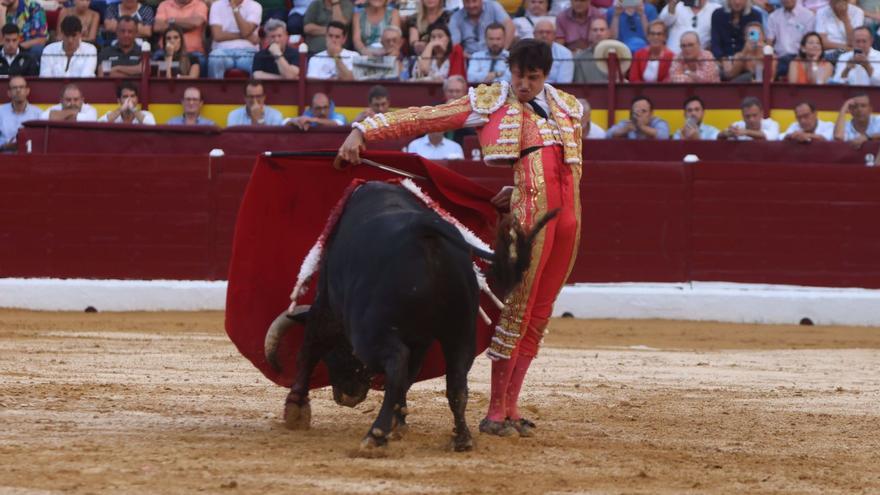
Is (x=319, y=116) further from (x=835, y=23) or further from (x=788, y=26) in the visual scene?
(x=835, y=23)

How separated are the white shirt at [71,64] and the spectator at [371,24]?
2.04m

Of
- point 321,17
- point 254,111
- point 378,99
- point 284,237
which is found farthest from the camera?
point 321,17

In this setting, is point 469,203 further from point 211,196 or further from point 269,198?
point 211,196

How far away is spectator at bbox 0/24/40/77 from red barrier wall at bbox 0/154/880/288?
Result: 1031mm

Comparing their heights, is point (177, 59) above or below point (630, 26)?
below

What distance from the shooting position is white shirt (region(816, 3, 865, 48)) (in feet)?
36.5

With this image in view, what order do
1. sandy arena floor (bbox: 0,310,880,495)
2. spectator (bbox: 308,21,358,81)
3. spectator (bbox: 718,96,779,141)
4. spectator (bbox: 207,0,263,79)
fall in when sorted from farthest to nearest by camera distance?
spectator (bbox: 207,0,263,79), spectator (bbox: 308,21,358,81), spectator (bbox: 718,96,779,141), sandy arena floor (bbox: 0,310,880,495)

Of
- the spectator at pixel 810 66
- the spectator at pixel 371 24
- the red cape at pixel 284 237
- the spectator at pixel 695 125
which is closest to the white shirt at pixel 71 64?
the spectator at pixel 371 24

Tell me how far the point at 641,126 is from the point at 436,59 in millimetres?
1563

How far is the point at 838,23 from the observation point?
1112 centimetres

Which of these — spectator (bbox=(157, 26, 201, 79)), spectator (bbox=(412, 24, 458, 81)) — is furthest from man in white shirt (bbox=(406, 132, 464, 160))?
spectator (bbox=(157, 26, 201, 79))

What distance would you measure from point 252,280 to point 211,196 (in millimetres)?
5922

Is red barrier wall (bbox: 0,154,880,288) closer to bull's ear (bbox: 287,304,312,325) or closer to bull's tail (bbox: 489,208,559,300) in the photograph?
bull's ear (bbox: 287,304,312,325)

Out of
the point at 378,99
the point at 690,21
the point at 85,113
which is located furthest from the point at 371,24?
the point at 690,21
